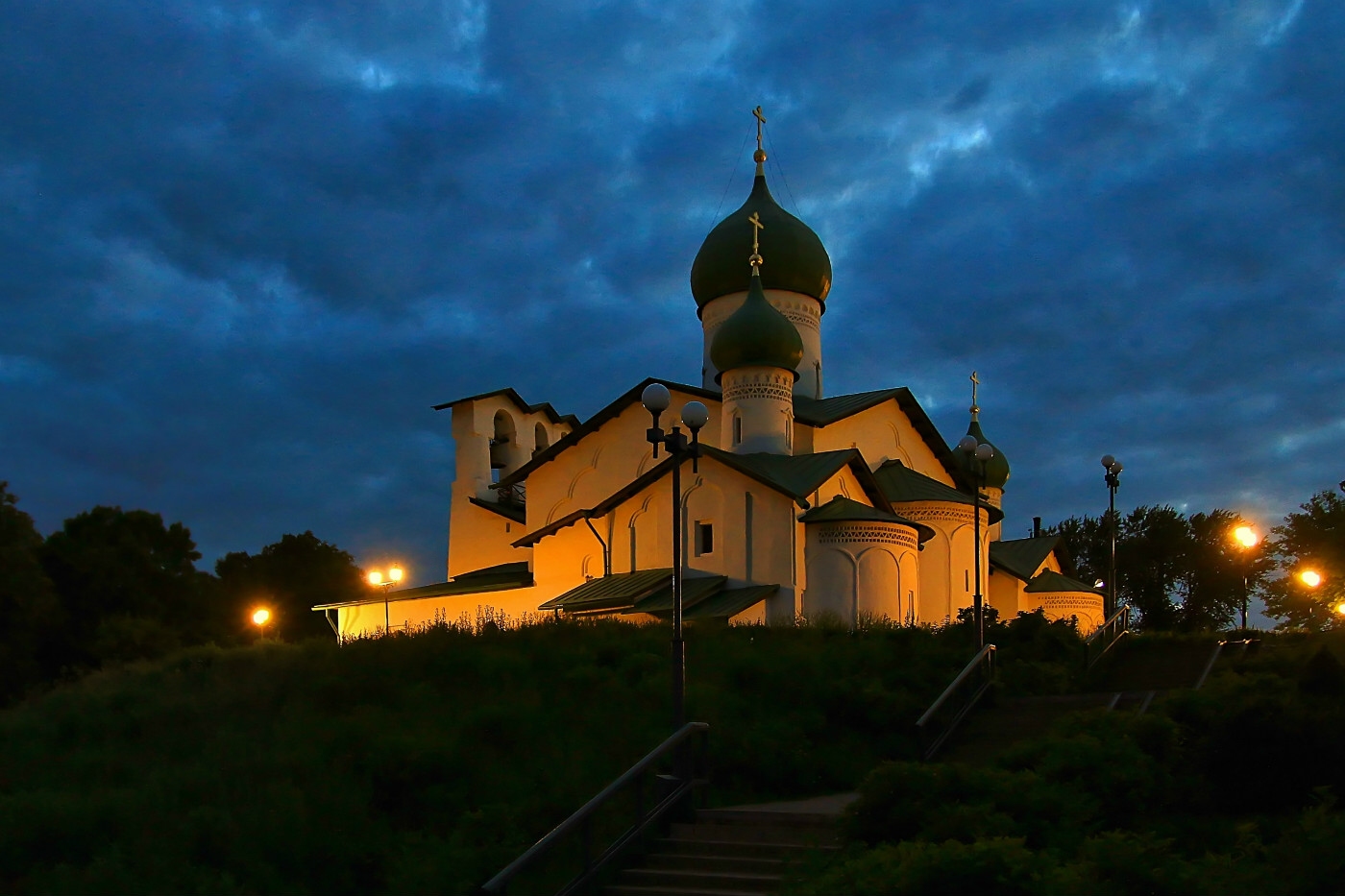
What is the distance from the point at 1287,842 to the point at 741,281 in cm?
2644

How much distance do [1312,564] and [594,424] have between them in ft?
67.7

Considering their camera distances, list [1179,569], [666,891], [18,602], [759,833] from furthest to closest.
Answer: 1. [1179,569]
2. [18,602]
3. [759,833]
4. [666,891]

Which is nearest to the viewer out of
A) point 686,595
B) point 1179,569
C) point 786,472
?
point 686,595

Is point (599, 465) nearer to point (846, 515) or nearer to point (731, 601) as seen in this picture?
point (731, 601)

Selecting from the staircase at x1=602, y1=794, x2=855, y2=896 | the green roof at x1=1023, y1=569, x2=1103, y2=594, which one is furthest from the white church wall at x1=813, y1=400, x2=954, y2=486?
the staircase at x1=602, y1=794, x2=855, y2=896

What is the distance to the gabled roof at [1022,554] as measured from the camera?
34375mm

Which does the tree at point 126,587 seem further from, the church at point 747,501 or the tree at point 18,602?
the church at point 747,501

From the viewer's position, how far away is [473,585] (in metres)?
33.4

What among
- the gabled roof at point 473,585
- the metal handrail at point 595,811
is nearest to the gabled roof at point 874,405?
the gabled roof at point 473,585

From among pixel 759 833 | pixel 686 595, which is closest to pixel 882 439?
pixel 686 595

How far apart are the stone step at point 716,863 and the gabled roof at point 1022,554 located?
2485cm

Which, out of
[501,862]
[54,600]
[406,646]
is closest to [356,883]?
[501,862]

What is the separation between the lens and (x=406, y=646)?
63.7 feet

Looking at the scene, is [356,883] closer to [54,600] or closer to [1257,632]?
[1257,632]
